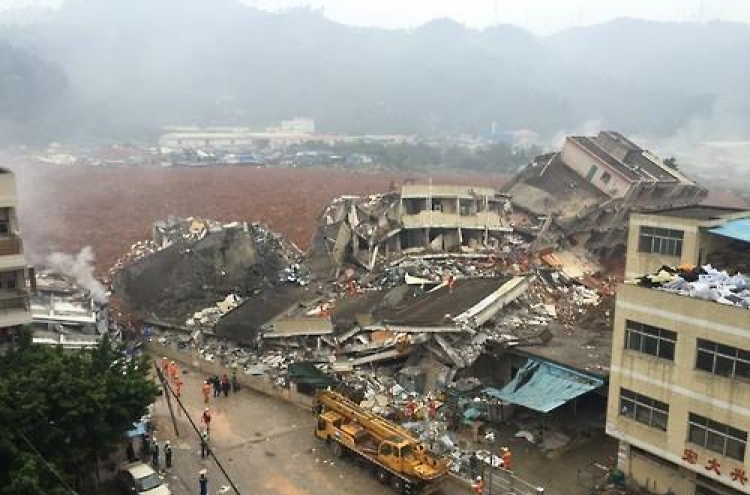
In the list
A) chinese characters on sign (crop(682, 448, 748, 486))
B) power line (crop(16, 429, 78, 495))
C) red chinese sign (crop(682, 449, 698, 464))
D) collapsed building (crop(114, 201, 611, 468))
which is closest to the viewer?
power line (crop(16, 429, 78, 495))

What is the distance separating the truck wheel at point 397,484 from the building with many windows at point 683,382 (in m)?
4.19

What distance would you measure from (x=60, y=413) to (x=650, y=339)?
10353 mm

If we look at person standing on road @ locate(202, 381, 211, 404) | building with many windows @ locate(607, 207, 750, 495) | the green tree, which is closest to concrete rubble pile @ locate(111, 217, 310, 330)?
person standing on road @ locate(202, 381, 211, 404)

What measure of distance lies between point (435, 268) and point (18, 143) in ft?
327

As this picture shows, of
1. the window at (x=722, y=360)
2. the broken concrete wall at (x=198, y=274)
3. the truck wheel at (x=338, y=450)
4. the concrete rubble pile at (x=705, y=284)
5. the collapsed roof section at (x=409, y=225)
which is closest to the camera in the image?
the window at (x=722, y=360)

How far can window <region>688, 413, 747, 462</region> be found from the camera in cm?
1205

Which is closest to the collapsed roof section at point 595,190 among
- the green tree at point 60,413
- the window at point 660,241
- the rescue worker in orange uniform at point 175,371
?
the window at point 660,241

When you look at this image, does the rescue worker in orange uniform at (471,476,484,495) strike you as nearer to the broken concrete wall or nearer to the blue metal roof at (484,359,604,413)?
the blue metal roof at (484,359,604,413)

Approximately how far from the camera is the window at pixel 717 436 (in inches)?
475

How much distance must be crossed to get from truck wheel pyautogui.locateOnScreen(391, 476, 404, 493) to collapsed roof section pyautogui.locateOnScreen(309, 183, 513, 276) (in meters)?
15.7

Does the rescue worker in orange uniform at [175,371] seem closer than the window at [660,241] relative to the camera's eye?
No

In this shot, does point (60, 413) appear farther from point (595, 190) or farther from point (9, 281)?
point (595, 190)

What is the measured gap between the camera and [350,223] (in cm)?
3042

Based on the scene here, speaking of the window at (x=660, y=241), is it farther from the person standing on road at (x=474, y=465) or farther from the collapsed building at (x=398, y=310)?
the person standing on road at (x=474, y=465)
